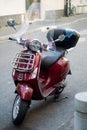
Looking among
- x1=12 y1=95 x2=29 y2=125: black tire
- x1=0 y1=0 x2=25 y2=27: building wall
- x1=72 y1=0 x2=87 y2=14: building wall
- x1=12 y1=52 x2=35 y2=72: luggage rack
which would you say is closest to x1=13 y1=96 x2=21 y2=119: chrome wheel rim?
x1=12 y1=95 x2=29 y2=125: black tire

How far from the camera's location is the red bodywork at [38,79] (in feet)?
17.6

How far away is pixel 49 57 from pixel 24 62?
64cm

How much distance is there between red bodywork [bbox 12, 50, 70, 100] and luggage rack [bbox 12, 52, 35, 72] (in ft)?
0.12

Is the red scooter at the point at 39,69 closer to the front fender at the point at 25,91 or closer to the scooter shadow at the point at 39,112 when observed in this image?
the front fender at the point at 25,91

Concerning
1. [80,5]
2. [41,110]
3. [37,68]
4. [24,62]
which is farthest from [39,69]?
[80,5]

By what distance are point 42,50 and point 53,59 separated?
46 cm

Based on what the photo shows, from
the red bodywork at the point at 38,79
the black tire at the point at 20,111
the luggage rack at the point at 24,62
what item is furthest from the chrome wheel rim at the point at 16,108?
the luggage rack at the point at 24,62

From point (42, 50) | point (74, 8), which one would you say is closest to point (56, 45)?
point (42, 50)

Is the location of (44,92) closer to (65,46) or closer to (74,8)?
(65,46)

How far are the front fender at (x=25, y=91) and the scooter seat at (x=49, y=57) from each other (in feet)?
1.89

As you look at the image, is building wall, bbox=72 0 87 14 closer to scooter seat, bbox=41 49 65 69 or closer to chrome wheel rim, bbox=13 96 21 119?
scooter seat, bbox=41 49 65 69

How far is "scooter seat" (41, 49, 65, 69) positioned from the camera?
5.88 meters

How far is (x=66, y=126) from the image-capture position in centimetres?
526

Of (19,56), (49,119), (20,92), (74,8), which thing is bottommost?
(74,8)
